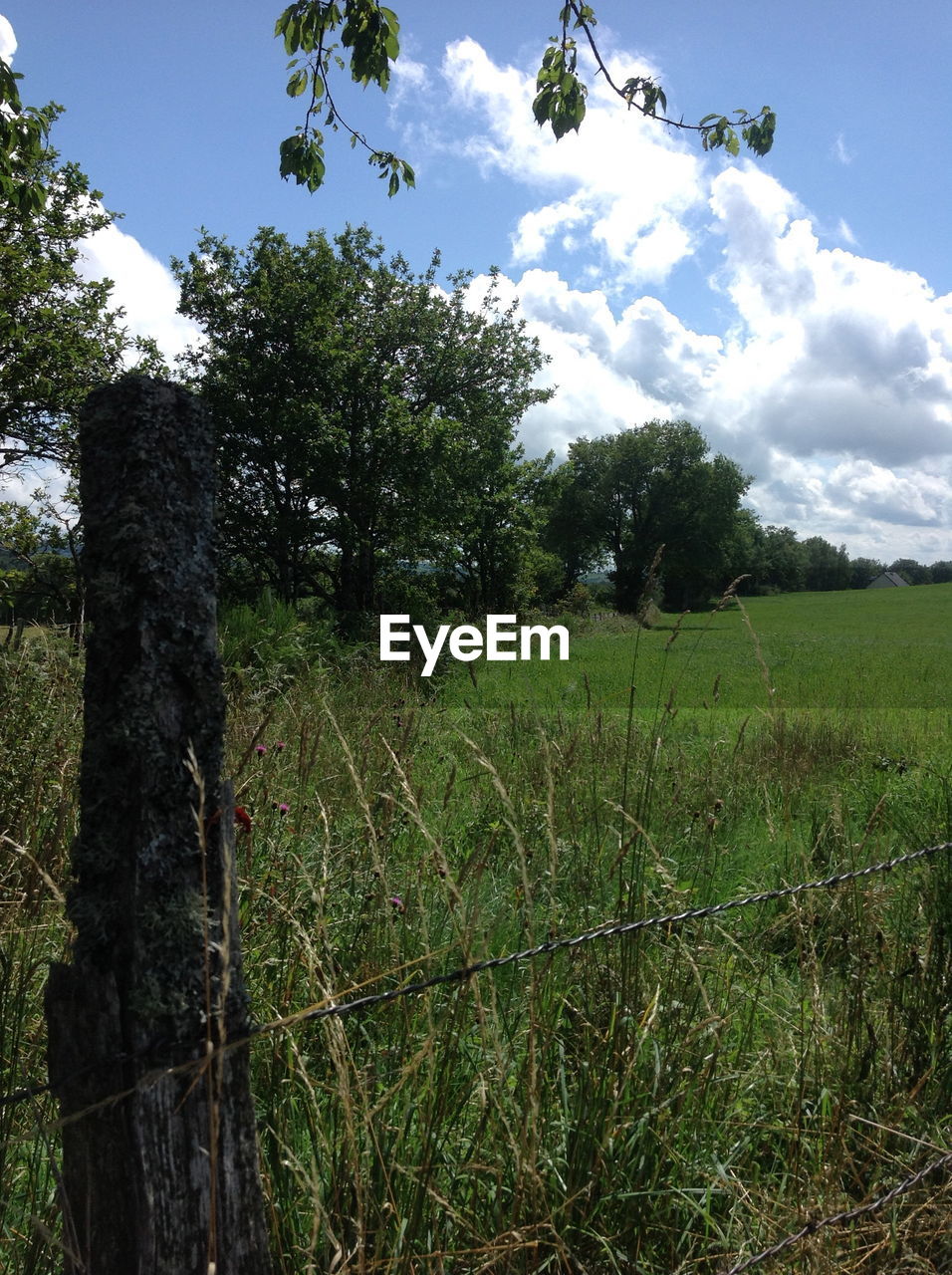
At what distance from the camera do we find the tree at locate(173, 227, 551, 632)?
61.2 ft

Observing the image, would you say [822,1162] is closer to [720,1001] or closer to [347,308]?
[720,1001]

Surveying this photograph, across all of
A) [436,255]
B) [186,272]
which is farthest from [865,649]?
[186,272]

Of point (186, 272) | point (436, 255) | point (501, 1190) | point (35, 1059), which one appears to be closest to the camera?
point (501, 1190)

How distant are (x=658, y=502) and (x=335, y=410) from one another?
4153 cm

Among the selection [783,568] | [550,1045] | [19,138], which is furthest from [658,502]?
[550,1045]

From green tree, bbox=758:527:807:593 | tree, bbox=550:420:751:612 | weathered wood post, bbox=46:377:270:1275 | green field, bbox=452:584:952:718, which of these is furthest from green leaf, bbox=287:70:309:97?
green tree, bbox=758:527:807:593

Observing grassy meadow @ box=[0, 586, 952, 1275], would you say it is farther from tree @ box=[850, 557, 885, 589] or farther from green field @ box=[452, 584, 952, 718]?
tree @ box=[850, 557, 885, 589]

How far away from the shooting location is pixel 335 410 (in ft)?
62.6

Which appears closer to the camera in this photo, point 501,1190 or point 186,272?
point 501,1190

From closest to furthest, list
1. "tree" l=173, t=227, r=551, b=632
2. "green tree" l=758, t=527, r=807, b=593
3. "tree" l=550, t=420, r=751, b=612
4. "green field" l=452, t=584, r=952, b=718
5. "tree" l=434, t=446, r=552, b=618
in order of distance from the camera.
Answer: "green field" l=452, t=584, r=952, b=718 → "tree" l=173, t=227, r=551, b=632 → "tree" l=434, t=446, r=552, b=618 → "tree" l=550, t=420, r=751, b=612 → "green tree" l=758, t=527, r=807, b=593

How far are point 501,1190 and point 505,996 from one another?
3.49ft

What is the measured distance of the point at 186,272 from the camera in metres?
19.8

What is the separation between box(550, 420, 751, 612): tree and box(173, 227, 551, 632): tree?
35.9 metres

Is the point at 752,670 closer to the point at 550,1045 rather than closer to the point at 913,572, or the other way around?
the point at 550,1045
